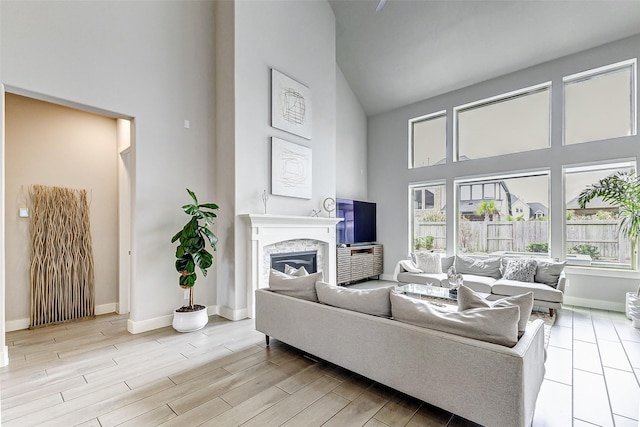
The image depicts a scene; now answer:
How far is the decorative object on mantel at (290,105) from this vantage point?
14.9 ft

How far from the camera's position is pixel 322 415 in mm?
1973

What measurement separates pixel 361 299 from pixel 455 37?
16.9 feet

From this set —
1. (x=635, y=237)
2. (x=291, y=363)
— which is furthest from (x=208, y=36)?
(x=635, y=237)

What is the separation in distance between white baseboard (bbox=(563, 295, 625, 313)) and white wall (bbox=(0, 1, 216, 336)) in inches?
218

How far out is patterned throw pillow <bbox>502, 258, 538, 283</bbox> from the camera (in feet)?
14.9

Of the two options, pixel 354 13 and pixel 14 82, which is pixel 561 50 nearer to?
pixel 354 13

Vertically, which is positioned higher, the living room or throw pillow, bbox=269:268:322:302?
the living room

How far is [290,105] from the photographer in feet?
15.7

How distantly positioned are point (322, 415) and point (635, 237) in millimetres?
4785

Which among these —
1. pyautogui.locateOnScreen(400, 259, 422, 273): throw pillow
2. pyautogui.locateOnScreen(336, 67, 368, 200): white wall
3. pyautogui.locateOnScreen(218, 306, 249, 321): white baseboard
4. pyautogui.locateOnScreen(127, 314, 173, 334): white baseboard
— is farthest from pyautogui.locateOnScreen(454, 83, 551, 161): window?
pyautogui.locateOnScreen(127, 314, 173, 334): white baseboard

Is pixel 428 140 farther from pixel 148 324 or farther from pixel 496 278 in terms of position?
pixel 148 324

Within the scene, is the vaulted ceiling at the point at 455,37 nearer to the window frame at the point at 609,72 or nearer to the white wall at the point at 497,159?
the white wall at the point at 497,159

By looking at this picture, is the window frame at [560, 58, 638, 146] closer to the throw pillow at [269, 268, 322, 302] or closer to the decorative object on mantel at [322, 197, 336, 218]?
the decorative object on mantel at [322, 197, 336, 218]

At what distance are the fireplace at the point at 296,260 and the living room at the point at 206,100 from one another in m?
0.60
